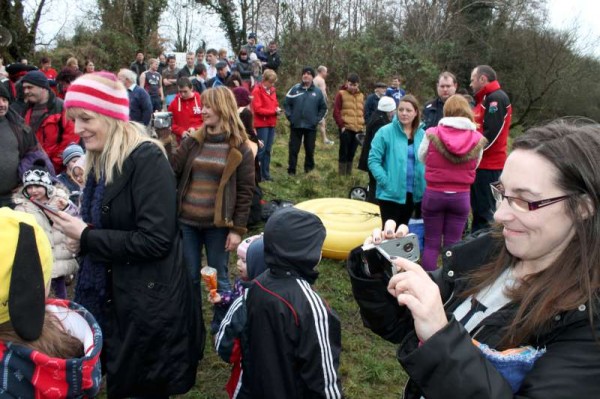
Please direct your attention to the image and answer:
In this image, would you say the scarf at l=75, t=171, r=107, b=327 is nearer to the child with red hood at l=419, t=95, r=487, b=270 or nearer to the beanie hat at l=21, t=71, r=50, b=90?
the beanie hat at l=21, t=71, r=50, b=90

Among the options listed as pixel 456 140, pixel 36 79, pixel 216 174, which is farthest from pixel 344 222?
pixel 36 79

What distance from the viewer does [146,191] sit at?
2340mm

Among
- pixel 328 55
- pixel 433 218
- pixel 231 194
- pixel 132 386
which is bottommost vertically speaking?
pixel 132 386

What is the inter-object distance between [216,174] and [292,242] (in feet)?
5.05

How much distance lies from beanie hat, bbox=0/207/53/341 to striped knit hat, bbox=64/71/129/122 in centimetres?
107

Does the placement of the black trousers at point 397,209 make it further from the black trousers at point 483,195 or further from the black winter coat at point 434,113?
the black winter coat at point 434,113

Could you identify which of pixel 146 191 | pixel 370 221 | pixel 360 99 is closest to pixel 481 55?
pixel 360 99

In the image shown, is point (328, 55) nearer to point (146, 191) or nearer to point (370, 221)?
point (370, 221)

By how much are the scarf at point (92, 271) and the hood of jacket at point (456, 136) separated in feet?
9.97

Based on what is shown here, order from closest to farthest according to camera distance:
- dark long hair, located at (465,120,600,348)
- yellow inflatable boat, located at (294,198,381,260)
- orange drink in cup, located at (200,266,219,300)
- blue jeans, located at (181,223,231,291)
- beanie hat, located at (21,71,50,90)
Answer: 1. dark long hair, located at (465,120,600,348)
2. orange drink in cup, located at (200,266,219,300)
3. blue jeans, located at (181,223,231,291)
4. beanie hat, located at (21,71,50,90)
5. yellow inflatable boat, located at (294,198,381,260)

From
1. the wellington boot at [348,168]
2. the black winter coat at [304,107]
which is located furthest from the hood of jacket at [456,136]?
the wellington boot at [348,168]

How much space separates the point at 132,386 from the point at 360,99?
8222mm

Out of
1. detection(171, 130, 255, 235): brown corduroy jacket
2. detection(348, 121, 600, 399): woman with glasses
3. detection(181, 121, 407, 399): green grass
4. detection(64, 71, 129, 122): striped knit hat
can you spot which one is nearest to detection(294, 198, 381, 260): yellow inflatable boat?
detection(181, 121, 407, 399): green grass

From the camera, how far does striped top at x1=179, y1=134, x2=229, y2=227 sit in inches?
147
